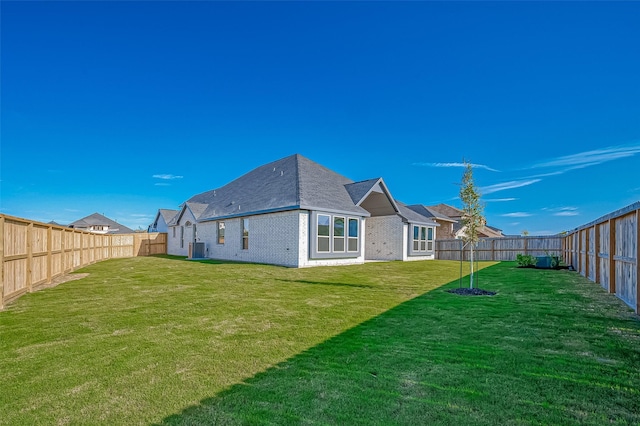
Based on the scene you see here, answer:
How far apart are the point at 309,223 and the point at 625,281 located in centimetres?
1158

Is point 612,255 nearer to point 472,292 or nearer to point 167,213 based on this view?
point 472,292

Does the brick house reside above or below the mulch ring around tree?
above

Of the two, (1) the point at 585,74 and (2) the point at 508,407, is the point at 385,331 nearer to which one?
(2) the point at 508,407

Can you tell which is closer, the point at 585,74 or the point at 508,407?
the point at 508,407

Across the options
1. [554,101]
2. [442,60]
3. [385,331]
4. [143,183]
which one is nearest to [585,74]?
[554,101]

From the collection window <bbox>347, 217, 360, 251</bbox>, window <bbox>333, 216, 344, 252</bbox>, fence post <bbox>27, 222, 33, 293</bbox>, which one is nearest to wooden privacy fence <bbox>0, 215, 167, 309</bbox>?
fence post <bbox>27, 222, 33, 293</bbox>

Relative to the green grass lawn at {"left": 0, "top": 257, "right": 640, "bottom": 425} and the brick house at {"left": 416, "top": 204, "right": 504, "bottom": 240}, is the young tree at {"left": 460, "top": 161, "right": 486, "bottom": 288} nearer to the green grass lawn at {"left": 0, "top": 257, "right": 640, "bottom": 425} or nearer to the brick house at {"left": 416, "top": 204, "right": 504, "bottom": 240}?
the green grass lawn at {"left": 0, "top": 257, "right": 640, "bottom": 425}

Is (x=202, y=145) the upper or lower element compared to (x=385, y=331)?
upper

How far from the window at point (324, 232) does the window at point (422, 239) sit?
926 centimetres

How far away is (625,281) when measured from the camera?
7137mm

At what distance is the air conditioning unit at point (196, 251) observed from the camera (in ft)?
73.1

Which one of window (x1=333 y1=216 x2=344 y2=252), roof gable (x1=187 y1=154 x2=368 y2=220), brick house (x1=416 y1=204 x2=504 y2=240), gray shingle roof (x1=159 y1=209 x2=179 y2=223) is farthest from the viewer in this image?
gray shingle roof (x1=159 y1=209 x2=179 y2=223)

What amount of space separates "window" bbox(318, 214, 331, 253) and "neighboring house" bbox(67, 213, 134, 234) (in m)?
49.4

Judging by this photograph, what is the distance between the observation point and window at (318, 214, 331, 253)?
16.4m
